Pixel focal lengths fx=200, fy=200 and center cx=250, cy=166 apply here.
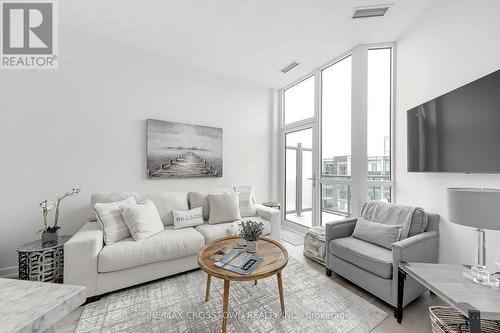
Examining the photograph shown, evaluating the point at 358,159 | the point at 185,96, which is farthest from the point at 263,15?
the point at 358,159

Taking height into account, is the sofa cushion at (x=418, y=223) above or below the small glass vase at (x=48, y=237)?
above

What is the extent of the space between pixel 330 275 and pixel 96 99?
367cm

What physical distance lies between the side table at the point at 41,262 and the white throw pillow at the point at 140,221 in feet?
2.03

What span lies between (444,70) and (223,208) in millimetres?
2926

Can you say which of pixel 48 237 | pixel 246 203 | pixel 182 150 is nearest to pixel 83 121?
pixel 182 150

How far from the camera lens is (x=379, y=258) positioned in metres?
1.79

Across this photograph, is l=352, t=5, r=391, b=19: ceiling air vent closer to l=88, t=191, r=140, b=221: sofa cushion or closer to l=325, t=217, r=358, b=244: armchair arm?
l=325, t=217, r=358, b=244: armchair arm

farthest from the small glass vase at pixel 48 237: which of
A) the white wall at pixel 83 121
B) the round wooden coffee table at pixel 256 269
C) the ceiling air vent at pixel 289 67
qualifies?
the ceiling air vent at pixel 289 67

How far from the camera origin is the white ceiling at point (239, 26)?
213 cm

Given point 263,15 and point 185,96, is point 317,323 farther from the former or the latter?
point 185,96

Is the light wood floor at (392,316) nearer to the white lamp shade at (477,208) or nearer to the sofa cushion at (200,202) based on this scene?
the white lamp shade at (477,208)

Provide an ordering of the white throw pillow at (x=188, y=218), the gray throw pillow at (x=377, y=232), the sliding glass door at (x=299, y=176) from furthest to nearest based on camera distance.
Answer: the sliding glass door at (x=299, y=176) < the white throw pillow at (x=188, y=218) < the gray throw pillow at (x=377, y=232)

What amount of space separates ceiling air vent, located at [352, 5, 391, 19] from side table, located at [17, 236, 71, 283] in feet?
13.0

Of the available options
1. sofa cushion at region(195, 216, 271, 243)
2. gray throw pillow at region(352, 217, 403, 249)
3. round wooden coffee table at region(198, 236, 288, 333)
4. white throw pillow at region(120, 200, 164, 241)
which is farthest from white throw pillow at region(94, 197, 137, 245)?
gray throw pillow at region(352, 217, 403, 249)
